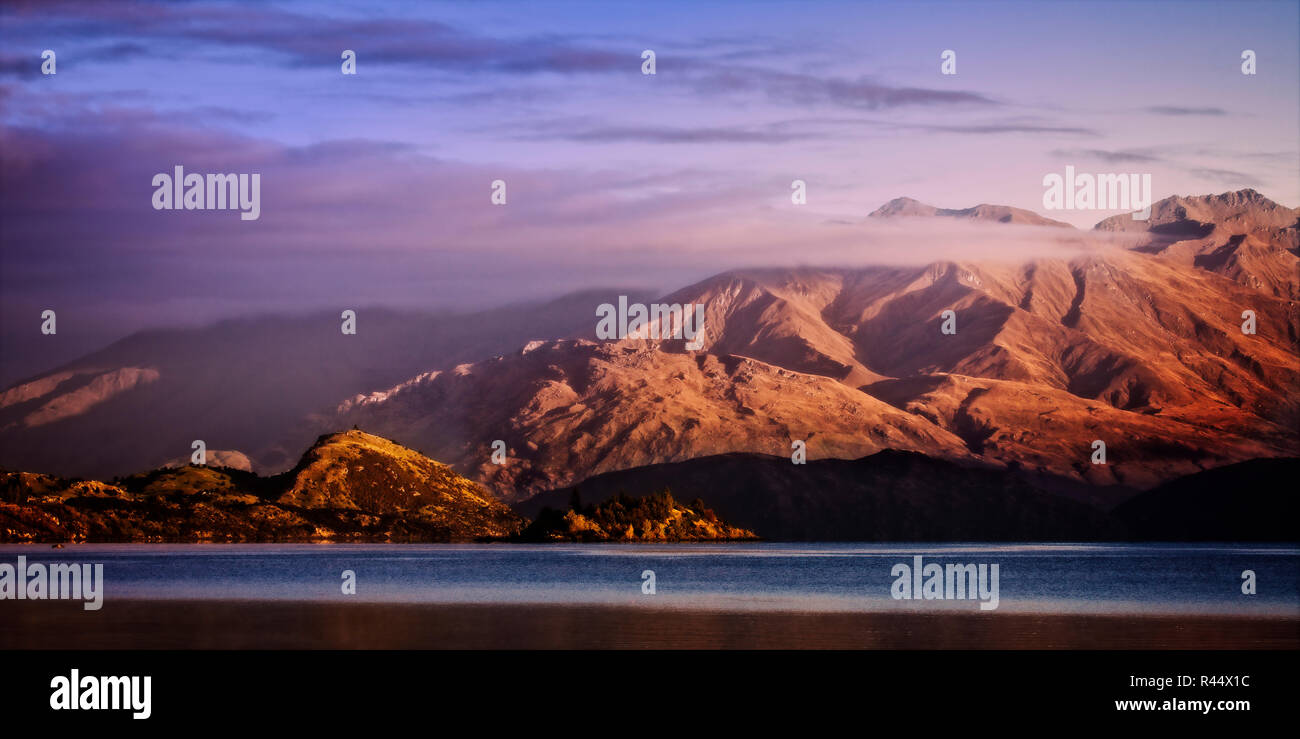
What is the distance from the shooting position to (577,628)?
97.2 m

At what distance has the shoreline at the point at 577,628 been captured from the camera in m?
84.9

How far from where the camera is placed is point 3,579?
146 metres

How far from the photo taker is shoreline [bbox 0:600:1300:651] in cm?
8488
